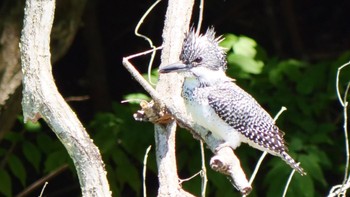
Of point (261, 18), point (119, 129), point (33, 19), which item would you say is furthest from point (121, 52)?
point (33, 19)

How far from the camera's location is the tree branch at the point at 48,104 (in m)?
3.08

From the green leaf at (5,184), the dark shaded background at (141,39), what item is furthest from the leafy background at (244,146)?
the dark shaded background at (141,39)

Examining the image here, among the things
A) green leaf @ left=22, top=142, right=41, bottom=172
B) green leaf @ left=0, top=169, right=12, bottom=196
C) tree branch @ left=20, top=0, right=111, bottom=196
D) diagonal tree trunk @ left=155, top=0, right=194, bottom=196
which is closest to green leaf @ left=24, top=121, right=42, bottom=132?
green leaf @ left=22, top=142, right=41, bottom=172

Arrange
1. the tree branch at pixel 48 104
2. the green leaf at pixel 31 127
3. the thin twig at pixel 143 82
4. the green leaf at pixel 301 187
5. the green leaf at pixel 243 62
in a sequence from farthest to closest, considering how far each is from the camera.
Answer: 1. the green leaf at pixel 31 127
2. the green leaf at pixel 243 62
3. the green leaf at pixel 301 187
4. the thin twig at pixel 143 82
5. the tree branch at pixel 48 104

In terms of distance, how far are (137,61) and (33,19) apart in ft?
9.33

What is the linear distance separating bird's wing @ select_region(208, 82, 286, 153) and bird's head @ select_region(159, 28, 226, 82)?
8 centimetres

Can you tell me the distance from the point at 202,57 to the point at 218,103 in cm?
20

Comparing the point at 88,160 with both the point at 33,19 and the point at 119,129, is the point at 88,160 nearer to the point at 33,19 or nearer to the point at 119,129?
the point at 33,19

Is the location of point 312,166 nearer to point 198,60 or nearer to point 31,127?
point 198,60

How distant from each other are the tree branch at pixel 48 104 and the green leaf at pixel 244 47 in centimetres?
158

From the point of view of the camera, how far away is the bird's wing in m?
3.96

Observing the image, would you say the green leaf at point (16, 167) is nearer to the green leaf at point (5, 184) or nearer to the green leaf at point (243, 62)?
the green leaf at point (5, 184)

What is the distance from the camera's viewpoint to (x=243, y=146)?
5039 millimetres

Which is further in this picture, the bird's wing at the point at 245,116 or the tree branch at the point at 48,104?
the bird's wing at the point at 245,116
